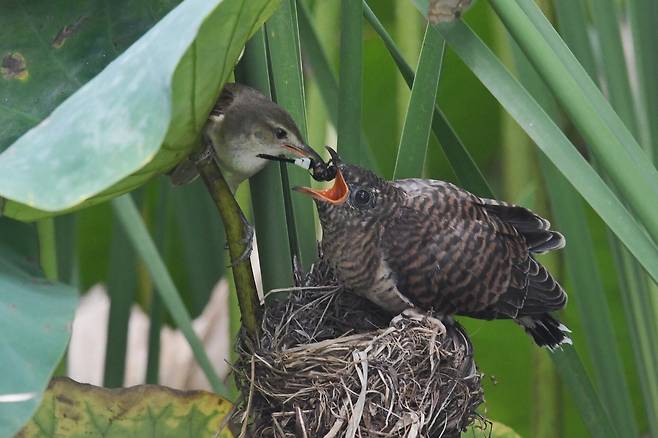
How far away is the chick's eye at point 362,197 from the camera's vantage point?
1.30m

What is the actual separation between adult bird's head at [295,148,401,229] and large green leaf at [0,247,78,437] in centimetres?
45

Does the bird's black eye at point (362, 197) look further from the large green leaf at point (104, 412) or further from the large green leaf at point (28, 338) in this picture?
the large green leaf at point (28, 338)

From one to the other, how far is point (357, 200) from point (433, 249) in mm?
119

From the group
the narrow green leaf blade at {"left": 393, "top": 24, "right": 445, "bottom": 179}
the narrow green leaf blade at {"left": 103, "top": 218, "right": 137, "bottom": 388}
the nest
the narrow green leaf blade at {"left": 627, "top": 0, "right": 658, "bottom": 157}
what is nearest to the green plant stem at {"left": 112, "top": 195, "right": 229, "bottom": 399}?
the nest

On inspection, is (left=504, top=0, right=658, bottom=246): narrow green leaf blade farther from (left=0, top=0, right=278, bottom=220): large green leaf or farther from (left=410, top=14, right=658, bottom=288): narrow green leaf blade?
(left=0, top=0, right=278, bottom=220): large green leaf

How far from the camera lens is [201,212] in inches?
80.4

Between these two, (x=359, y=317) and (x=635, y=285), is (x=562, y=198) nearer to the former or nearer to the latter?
(x=635, y=285)

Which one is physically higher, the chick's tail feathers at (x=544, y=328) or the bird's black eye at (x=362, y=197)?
the bird's black eye at (x=362, y=197)

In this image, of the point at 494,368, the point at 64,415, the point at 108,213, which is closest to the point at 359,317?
the point at 64,415

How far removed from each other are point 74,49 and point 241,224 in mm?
302

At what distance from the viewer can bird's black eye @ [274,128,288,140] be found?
1179 millimetres

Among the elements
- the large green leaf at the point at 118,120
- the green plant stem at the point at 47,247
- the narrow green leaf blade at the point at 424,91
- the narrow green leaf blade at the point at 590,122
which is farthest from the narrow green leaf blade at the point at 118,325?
the narrow green leaf blade at the point at 590,122

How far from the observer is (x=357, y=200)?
1.31 meters

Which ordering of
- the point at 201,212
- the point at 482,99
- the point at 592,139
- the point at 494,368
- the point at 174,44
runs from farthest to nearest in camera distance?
the point at 482,99 → the point at 201,212 → the point at 494,368 → the point at 592,139 → the point at 174,44
